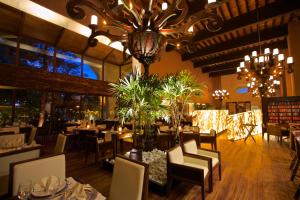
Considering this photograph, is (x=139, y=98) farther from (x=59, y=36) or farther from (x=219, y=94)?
(x=219, y=94)

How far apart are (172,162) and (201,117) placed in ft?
19.1

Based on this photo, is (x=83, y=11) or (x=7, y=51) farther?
(x=7, y=51)

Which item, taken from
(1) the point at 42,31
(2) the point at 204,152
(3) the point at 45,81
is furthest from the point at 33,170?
(1) the point at 42,31

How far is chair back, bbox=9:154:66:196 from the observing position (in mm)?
1641

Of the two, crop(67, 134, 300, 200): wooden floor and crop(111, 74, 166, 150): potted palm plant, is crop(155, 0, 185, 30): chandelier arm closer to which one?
crop(111, 74, 166, 150): potted palm plant

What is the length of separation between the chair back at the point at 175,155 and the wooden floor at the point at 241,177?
0.52 m

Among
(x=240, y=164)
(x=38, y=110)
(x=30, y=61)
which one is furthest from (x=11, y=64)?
(x=240, y=164)

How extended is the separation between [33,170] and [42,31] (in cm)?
619

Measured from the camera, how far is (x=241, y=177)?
337 cm

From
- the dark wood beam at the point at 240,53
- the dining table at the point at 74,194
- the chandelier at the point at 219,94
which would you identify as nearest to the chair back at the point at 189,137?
the dining table at the point at 74,194

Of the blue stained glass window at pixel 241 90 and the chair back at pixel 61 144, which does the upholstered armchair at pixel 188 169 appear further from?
the blue stained glass window at pixel 241 90

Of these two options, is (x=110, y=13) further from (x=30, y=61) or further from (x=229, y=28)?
(x=229, y=28)

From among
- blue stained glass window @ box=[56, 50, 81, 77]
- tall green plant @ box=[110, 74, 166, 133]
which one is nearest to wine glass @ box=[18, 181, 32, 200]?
tall green plant @ box=[110, 74, 166, 133]

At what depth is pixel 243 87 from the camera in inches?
667
